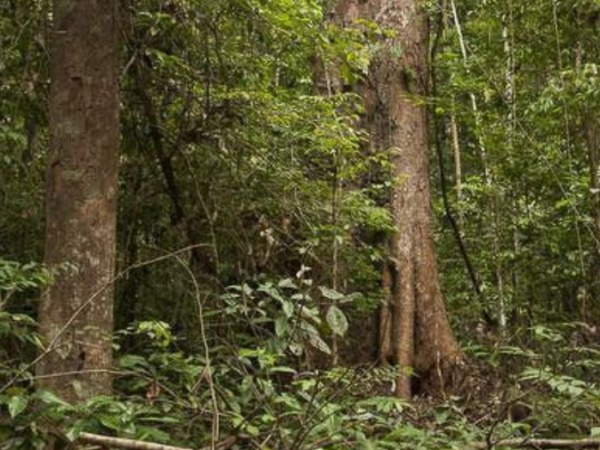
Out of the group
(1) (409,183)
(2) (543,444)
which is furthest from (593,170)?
(2) (543,444)

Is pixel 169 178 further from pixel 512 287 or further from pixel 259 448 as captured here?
pixel 512 287

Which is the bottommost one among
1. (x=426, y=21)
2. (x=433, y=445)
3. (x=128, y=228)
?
(x=433, y=445)

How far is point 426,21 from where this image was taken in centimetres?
916

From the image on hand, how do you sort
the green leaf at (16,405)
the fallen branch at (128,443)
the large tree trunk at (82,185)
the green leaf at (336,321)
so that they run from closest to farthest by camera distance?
the green leaf at (16,405) < the fallen branch at (128,443) < the green leaf at (336,321) < the large tree trunk at (82,185)

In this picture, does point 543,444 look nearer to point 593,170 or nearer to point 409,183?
point 593,170

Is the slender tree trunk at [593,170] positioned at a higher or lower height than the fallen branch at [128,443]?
higher

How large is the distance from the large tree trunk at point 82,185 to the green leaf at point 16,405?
0.99 m

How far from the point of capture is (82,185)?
4.65 metres

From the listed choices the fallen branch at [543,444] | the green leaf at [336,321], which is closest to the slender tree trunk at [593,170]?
the fallen branch at [543,444]

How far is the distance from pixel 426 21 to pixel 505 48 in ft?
3.29

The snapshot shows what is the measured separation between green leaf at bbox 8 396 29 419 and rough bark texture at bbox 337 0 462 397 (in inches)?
205

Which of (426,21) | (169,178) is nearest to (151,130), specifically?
(169,178)

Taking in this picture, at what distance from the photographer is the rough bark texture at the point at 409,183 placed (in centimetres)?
838

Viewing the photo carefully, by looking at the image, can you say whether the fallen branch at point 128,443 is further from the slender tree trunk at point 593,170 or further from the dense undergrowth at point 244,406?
the slender tree trunk at point 593,170
